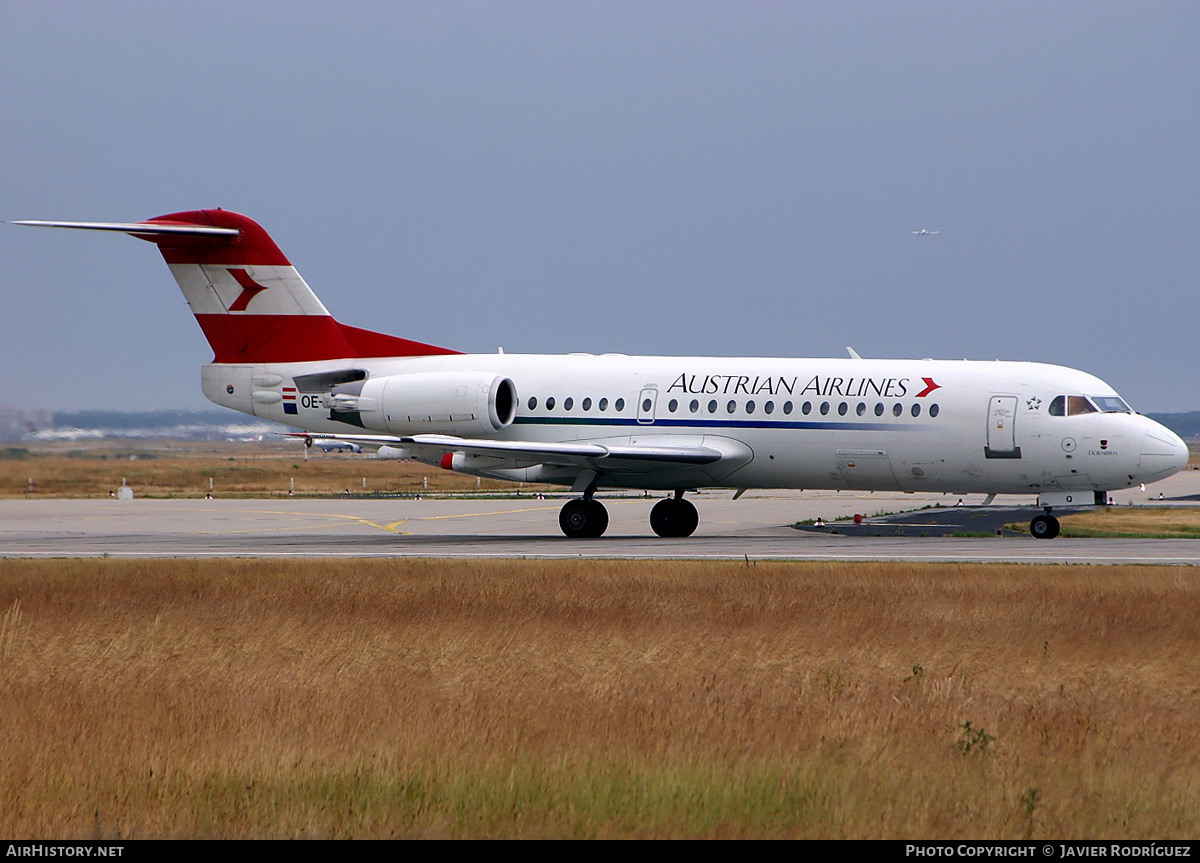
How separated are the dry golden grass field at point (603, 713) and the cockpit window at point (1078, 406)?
10.2 m

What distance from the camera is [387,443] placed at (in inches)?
1073

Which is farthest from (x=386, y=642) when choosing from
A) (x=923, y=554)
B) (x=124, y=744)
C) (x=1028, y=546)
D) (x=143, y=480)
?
(x=143, y=480)

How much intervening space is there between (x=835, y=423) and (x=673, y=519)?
4523mm

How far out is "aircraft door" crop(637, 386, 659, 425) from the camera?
90.8 ft

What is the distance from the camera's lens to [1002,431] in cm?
2527

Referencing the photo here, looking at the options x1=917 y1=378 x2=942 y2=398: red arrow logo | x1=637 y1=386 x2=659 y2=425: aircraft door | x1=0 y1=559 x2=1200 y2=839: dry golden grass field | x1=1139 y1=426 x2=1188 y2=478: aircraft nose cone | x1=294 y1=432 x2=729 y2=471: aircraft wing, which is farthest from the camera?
x1=637 y1=386 x2=659 y2=425: aircraft door

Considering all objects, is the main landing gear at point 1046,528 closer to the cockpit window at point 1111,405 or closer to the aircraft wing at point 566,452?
the cockpit window at point 1111,405

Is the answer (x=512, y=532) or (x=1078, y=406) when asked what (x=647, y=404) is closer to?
(x=512, y=532)

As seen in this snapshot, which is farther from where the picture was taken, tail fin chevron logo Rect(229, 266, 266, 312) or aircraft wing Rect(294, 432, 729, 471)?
tail fin chevron logo Rect(229, 266, 266, 312)

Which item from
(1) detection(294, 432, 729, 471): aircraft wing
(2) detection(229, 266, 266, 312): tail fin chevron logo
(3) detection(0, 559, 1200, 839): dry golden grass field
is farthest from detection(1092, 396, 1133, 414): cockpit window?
(2) detection(229, 266, 266, 312): tail fin chevron logo

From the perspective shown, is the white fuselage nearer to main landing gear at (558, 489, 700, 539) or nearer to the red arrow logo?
the red arrow logo

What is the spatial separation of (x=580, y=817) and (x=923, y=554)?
16.6m

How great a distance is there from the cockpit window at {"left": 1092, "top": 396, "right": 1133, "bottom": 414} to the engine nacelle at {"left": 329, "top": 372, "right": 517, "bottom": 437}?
1216 centimetres

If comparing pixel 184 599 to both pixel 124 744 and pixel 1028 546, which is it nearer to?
pixel 124 744
